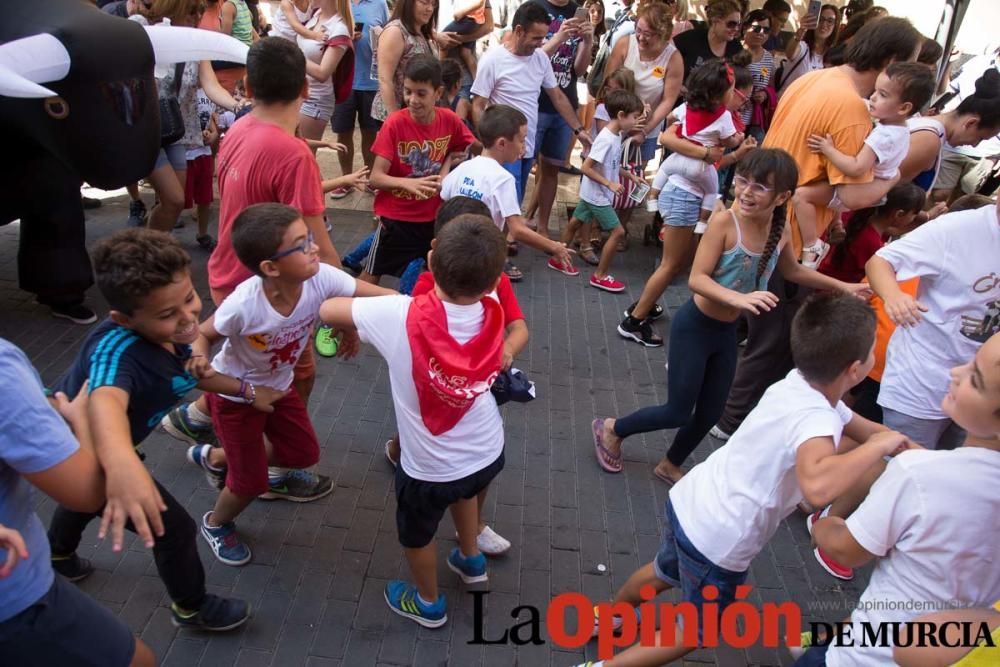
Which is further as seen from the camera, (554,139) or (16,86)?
(554,139)

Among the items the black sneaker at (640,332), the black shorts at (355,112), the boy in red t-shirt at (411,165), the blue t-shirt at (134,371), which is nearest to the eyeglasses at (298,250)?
the blue t-shirt at (134,371)

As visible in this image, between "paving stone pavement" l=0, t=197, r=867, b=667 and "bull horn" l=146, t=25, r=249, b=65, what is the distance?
1.76 meters

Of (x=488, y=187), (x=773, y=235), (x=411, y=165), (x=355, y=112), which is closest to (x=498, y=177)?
(x=488, y=187)

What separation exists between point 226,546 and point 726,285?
8.13ft

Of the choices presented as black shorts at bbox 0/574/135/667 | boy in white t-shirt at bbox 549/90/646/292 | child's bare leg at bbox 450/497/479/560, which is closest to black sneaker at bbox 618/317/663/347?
boy in white t-shirt at bbox 549/90/646/292

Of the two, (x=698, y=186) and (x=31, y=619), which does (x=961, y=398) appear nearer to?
(x=31, y=619)

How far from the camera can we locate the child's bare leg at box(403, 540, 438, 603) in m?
2.61

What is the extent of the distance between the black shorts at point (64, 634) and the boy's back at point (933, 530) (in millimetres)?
1997

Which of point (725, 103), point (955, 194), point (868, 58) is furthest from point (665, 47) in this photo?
point (955, 194)

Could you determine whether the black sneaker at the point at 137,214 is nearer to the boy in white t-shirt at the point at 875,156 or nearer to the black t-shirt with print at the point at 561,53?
the black t-shirt with print at the point at 561,53

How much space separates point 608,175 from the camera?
18.1 ft

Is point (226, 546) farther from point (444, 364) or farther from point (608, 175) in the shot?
point (608, 175)

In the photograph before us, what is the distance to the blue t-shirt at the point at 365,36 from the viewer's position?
6172 millimetres

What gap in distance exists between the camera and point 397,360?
2.30 metres
